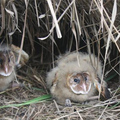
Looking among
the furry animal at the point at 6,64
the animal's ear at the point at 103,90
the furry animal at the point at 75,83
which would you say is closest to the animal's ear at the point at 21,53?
the furry animal at the point at 6,64

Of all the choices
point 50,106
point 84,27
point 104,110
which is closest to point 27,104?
point 50,106

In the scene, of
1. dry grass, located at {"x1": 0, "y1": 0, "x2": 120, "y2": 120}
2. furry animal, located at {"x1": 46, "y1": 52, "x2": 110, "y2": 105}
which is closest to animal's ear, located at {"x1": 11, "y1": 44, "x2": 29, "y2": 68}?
dry grass, located at {"x1": 0, "y1": 0, "x2": 120, "y2": 120}

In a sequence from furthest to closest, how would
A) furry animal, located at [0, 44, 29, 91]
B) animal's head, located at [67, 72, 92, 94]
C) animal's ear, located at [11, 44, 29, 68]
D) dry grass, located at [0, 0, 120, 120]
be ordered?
animal's ear, located at [11, 44, 29, 68]
furry animal, located at [0, 44, 29, 91]
animal's head, located at [67, 72, 92, 94]
dry grass, located at [0, 0, 120, 120]

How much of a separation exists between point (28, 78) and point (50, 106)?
3.05 ft

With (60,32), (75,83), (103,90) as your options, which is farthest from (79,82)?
(60,32)

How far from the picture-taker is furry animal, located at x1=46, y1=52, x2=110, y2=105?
3.34 metres

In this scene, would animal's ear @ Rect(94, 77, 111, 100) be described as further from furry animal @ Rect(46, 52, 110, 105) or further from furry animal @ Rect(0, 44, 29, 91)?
furry animal @ Rect(0, 44, 29, 91)

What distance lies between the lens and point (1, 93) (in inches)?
138

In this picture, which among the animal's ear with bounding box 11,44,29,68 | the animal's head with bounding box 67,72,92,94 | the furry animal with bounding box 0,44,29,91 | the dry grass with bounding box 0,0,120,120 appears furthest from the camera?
the animal's ear with bounding box 11,44,29,68

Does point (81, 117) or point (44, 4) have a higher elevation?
point (44, 4)

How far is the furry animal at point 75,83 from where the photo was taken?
334 centimetres

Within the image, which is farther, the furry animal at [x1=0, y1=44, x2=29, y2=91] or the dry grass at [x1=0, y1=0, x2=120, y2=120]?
the furry animal at [x1=0, y1=44, x2=29, y2=91]

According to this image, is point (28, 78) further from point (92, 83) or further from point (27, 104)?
point (92, 83)

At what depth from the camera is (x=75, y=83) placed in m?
3.36
